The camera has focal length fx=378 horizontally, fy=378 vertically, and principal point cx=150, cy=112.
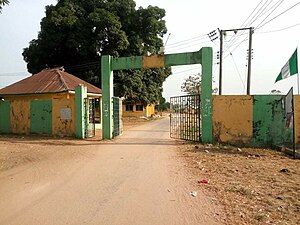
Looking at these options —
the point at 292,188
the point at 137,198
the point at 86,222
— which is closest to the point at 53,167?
the point at 137,198

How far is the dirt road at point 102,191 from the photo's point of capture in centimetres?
592

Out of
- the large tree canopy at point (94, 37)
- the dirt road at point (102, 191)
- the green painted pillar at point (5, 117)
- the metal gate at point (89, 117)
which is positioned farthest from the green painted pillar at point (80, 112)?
the large tree canopy at point (94, 37)

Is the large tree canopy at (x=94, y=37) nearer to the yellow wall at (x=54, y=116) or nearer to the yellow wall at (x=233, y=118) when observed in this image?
the yellow wall at (x=54, y=116)

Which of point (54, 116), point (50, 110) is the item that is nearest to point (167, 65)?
point (54, 116)

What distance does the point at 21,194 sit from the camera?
7402 millimetres

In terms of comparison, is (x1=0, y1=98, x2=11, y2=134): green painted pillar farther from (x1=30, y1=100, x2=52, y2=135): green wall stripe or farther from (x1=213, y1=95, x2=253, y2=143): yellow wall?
(x1=213, y1=95, x2=253, y2=143): yellow wall

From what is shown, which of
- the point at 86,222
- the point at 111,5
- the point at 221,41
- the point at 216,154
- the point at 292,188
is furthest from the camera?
the point at 111,5

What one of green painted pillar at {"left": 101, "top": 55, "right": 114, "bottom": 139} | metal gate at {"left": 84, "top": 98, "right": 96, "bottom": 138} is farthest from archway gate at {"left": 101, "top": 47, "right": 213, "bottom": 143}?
metal gate at {"left": 84, "top": 98, "right": 96, "bottom": 138}

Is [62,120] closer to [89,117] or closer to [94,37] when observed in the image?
[89,117]

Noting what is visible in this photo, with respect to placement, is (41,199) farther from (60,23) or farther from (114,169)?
Result: (60,23)

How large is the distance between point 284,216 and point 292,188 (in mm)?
2228

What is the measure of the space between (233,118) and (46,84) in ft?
45.9

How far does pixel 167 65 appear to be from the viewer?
18094 millimetres

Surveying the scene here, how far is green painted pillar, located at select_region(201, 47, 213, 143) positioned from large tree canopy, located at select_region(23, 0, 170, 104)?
598 inches
